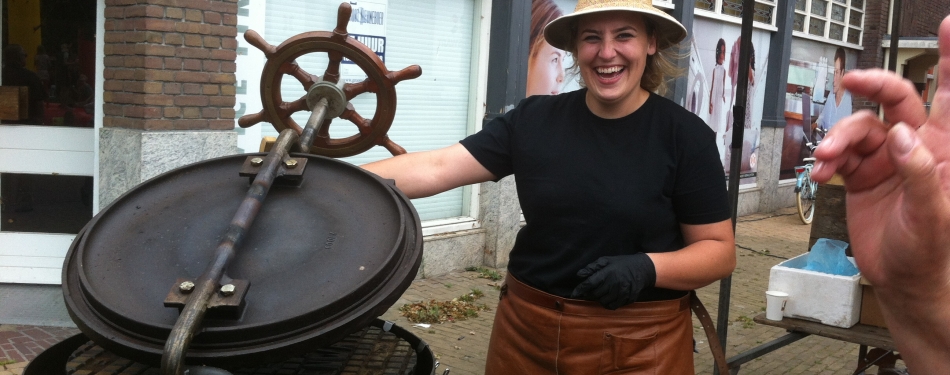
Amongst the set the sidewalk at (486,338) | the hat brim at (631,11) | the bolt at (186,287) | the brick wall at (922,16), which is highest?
the brick wall at (922,16)

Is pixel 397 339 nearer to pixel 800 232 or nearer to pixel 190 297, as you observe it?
pixel 190 297

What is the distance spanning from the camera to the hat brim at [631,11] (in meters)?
2.40

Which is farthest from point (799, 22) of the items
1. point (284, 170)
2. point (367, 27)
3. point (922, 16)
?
point (284, 170)

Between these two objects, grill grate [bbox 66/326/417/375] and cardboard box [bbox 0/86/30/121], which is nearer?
grill grate [bbox 66/326/417/375]

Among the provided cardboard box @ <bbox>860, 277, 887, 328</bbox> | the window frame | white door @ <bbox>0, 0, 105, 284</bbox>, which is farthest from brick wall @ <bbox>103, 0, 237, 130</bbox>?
the window frame

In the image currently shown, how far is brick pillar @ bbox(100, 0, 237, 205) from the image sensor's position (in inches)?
211

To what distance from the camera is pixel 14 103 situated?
5.75 meters

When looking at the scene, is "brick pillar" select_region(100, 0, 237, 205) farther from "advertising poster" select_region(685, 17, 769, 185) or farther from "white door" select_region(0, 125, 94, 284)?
"advertising poster" select_region(685, 17, 769, 185)

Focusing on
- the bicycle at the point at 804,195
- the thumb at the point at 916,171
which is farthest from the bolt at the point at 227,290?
the bicycle at the point at 804,195

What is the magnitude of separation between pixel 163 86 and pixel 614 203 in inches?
154

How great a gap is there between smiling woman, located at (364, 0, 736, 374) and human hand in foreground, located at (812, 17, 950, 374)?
110 cm

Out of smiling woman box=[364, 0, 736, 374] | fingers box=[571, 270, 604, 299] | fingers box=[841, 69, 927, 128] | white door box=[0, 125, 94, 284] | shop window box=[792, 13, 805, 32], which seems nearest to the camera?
fingers box=[841, 69, 927, 128]

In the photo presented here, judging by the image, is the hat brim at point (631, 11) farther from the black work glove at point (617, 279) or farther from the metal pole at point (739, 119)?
the metal pole at point (739, 119)

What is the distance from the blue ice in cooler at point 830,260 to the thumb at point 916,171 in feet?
11.3
